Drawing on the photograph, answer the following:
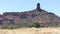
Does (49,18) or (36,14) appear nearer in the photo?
(49,18)

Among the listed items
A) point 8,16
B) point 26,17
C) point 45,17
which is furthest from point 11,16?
point 45,17

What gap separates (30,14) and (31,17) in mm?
1326

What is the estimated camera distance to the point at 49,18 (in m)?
81.2

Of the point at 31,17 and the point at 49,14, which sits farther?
the point at 31,17

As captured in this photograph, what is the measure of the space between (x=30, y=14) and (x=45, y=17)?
823 centimetres

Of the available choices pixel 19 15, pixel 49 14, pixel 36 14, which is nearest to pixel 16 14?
pixel 19 15

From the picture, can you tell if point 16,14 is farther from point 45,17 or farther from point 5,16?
point 45,17

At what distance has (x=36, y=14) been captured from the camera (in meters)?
87.5

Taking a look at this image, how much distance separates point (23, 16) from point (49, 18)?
1129cm

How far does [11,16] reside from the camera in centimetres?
8350

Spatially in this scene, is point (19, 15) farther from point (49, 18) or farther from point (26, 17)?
point (49, 18)

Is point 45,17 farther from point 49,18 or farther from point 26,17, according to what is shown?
point 26,17

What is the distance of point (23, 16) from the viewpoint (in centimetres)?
8612

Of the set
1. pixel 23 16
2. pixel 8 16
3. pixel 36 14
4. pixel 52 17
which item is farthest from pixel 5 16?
pixel 52 17
